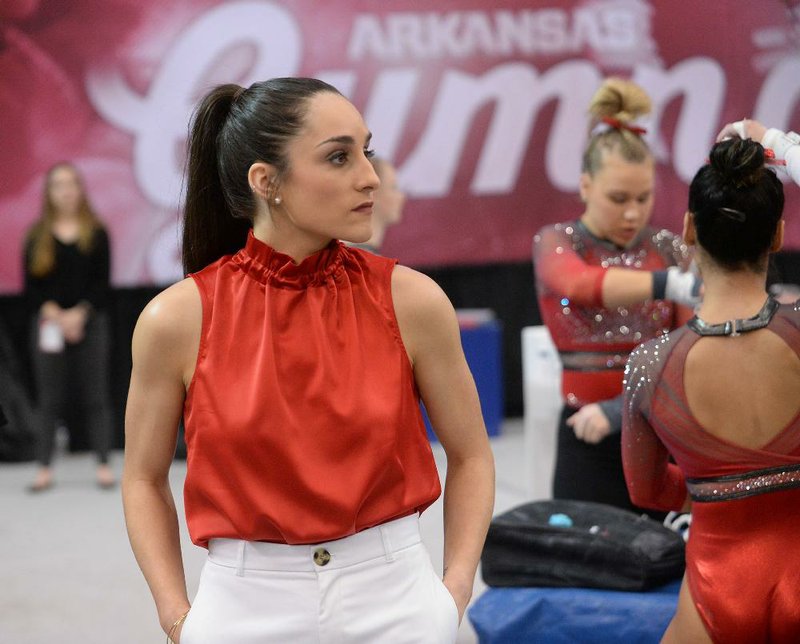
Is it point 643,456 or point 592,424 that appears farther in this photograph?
point 592,424

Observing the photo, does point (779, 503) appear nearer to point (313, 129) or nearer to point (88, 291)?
point (313, 129)

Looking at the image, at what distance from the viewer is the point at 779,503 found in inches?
85.1

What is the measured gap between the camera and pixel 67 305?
20.3 feet

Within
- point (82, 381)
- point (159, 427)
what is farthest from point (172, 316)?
point (82, 381)

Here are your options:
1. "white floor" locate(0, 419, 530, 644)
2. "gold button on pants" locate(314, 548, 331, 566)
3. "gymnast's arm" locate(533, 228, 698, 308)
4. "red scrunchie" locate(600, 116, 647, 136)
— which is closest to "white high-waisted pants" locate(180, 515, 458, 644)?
"gold button on pants" locate(314, 548, 331, 566)

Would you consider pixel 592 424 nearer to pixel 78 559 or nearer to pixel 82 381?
pixel 78 559

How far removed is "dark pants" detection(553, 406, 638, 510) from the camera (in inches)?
125

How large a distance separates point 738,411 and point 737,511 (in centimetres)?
18

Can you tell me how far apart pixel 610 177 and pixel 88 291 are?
3660 millimetres

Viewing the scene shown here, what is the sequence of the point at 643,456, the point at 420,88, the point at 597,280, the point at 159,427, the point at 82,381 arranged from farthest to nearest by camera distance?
the point at 420,88 → the point at 82,381 → the point at 597,280 → the point at 643,456 → the point at 159,427

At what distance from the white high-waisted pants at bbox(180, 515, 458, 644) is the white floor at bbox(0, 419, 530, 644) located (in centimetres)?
219

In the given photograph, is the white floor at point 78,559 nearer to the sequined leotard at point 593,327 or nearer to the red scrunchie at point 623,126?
the sequined leotard at point 593,327

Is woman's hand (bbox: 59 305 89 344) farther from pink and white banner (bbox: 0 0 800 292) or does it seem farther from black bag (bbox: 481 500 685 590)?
black bag (bbox: 481 500 685 590)

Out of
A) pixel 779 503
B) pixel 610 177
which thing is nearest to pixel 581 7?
pixel 610 177
